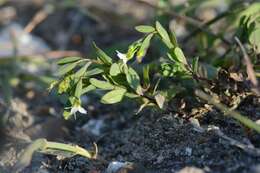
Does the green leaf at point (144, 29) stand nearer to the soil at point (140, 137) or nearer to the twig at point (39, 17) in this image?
the soil at point (140, 137)

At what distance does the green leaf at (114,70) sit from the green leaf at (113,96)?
0.06m

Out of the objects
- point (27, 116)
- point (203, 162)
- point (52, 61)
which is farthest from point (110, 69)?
point (52, 61)

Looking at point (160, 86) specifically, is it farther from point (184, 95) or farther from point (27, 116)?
point (27, 116)

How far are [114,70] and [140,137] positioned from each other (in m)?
0.30

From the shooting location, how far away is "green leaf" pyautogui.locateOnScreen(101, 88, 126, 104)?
64.6 inches

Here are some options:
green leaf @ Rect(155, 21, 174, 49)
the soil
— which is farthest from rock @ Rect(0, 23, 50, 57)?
green leaf @ Rect(155, 21, 174, 49)

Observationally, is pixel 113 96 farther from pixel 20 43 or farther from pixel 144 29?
pixel 20 43

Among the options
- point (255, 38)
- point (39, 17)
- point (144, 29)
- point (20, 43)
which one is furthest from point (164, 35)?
point (39, 17)

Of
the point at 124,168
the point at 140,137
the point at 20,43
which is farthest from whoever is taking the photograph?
the point at 20,43

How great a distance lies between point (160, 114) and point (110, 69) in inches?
11.1

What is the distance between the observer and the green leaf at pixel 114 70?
1.63 metres

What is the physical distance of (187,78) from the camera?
177 centimetres

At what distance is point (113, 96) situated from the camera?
1.65 meters

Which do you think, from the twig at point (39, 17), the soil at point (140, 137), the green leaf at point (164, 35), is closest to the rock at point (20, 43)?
the twig at point (39, 17)
